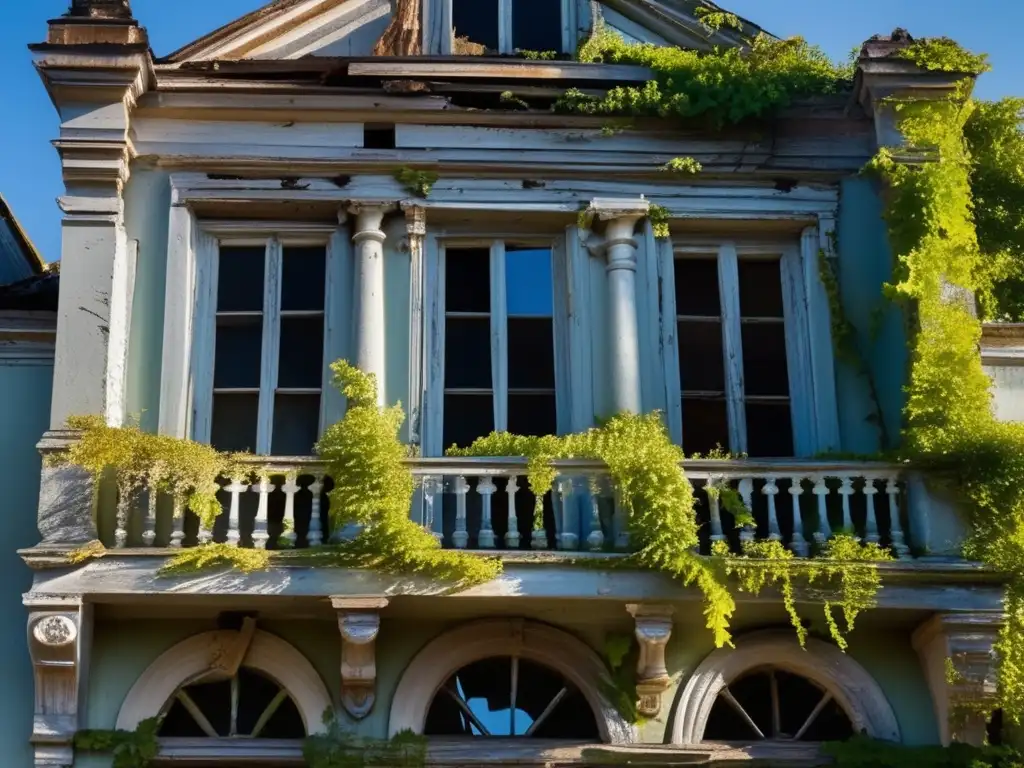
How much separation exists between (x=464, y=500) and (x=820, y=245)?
378 centimetres

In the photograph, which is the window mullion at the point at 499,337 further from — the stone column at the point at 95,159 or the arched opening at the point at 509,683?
the stone column at the point at 95,159

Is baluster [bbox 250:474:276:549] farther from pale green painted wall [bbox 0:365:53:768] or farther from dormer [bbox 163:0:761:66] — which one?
dormer [bbox 163:0:761:66]

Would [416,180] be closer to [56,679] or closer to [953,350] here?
[953,350]

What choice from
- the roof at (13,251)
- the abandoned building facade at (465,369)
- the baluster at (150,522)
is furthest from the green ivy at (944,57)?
the roof at (13,251)

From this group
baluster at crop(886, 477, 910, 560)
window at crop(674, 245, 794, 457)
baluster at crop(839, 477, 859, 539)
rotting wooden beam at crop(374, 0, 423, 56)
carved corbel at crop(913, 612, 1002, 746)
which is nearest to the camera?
carved corbel at crop(913, 612, 1002, 746)

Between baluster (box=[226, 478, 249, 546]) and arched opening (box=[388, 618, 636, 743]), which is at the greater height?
baluster (box=[226, 478, 249, 546])

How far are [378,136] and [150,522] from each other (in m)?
3.81

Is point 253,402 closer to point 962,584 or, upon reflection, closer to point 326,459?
point 326,459

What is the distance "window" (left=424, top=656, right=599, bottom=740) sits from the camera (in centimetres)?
1175

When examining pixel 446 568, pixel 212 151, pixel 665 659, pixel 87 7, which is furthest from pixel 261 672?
pixel 87 7

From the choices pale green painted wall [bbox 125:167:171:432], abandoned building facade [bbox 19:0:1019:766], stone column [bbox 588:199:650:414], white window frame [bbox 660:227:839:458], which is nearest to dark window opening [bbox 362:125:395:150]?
abandoned building facade [bbox 19:0:1019:766]

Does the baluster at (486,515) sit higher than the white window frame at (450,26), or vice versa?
the white window frame at (450,26)

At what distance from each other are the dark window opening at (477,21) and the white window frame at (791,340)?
2594 mm

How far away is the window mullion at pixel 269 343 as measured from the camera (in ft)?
41.8
